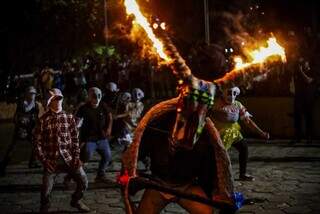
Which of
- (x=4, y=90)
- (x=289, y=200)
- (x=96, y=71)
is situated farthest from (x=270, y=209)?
(x=96, y=71)

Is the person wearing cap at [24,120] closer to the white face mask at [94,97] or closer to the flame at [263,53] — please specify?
the white face mask at [94,97]

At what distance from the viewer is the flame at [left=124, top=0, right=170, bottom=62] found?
5125mm

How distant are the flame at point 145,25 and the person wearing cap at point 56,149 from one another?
128 inches

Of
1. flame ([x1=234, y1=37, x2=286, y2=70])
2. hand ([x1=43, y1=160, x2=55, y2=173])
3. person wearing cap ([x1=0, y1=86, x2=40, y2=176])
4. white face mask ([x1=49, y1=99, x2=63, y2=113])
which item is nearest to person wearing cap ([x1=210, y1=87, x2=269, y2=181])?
white face mask ([x1=49, y1=99, x2=63, y2=113])

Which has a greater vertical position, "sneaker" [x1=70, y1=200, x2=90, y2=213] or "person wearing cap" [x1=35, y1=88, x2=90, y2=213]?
"person wearing cap" [x1=35, y1=88, x2=90, y2=213]

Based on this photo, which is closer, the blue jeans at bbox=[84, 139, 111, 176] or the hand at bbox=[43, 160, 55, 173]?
the hand at bbox=[43, 160, 55, 173]

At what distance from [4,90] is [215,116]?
15.1 metres

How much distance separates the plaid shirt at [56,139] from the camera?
8.34 m

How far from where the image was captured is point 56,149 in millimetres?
8344

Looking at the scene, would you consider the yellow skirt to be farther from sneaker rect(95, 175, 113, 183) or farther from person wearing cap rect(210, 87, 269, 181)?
sneaker rect(95, 175, 113, 183)

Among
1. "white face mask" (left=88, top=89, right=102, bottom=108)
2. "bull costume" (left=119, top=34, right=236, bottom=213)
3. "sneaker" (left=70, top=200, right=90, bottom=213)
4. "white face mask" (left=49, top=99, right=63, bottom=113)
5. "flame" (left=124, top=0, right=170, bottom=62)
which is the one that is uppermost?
"flame" (left=124, top=0, right=170, bottom=62)

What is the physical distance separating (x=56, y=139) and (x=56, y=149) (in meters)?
0.15

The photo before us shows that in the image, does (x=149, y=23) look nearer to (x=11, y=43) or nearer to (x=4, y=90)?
(x=4, y=90)

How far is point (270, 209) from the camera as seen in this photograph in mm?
8523
